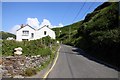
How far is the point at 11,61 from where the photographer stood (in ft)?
48.1

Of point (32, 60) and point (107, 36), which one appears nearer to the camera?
point (32, 60)

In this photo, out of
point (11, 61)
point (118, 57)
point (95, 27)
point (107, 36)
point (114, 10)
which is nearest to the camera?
point (11, 61)

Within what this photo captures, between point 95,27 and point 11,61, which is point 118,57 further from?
point 11,61

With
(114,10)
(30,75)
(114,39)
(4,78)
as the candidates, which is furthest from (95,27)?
(4,78)

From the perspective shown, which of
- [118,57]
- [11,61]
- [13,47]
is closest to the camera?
[11,61]

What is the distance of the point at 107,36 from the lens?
26453mm

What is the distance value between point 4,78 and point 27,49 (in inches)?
209

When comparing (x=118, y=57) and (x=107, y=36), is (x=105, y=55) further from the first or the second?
(x=118, y=57)

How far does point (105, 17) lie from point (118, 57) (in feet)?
28.2

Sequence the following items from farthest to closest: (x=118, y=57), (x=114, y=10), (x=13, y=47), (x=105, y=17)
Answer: (x=105, y=17) < (x=114, y=10) < (x=118, y=57) < (x=13, y=47)

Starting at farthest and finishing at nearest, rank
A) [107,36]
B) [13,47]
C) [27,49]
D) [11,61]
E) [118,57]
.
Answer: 1. [107,36]
2. [118,57]
3. [27,49]
4. [13,47]
5. [11,61]

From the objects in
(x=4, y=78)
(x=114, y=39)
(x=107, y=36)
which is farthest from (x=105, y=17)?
(x=4, y=78)

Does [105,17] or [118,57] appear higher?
→ [105,17]

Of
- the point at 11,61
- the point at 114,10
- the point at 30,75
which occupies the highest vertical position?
the point at 114,10
